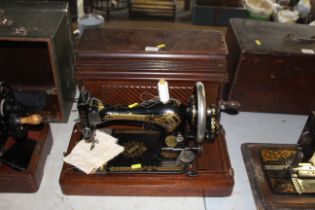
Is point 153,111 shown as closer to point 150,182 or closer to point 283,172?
point 150,182

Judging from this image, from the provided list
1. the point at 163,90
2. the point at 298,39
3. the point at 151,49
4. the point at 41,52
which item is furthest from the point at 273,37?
the point at 41,52

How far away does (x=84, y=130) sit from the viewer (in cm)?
123

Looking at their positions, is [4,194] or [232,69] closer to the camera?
[4,194]

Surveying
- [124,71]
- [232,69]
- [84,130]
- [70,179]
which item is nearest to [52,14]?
[124,71]

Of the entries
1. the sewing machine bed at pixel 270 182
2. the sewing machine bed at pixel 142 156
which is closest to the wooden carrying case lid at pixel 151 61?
the sewing machine bed at pixel 142 156

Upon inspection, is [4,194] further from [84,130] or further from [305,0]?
[305,0]

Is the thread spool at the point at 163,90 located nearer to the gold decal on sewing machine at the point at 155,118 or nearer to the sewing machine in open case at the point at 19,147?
the gold decal on sewing machine at the point at 155,118

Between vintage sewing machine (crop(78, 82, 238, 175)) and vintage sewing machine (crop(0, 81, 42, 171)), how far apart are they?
0.20 meters

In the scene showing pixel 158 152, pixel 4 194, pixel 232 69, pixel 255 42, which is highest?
pixel 255 42

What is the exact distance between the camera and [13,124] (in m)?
1.12

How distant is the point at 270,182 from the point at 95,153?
68 cm

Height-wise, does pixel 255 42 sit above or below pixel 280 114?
above

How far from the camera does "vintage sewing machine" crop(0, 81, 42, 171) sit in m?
1.12

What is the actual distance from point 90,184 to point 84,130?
198 mm
